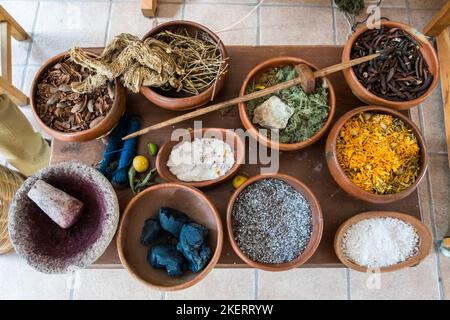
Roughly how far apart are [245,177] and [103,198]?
0.38m

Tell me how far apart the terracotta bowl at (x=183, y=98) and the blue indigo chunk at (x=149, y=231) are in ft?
1.03

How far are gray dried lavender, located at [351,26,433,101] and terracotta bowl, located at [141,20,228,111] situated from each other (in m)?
0.38

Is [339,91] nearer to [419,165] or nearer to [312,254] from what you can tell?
[419,165]

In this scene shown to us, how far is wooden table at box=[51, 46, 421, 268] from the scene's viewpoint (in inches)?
43.0

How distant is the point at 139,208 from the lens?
106 centimetres

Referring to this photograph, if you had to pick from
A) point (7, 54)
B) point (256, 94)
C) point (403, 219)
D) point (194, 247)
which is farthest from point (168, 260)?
point (7, 54)

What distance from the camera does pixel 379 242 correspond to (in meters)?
1.12

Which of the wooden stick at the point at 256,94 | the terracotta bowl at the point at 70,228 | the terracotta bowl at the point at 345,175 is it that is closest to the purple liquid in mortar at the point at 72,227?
the terracotta bowl at the point at 70,228

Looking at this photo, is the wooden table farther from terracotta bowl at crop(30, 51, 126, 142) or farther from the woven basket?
the woven basket

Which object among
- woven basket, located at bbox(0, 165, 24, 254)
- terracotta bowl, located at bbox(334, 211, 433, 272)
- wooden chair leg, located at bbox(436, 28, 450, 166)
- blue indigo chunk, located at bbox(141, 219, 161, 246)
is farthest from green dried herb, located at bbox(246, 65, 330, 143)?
wooden chair leg, located at bbox(436, 28, 450, 166)

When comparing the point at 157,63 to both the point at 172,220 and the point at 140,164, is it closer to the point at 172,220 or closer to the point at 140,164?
the point at 140,164
